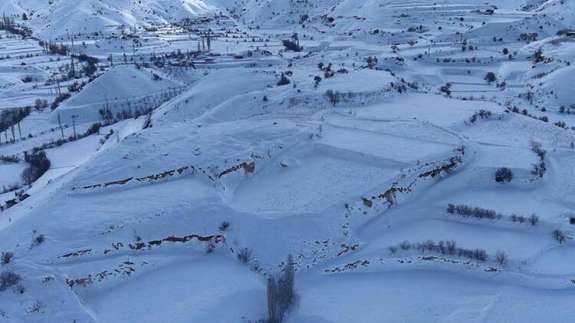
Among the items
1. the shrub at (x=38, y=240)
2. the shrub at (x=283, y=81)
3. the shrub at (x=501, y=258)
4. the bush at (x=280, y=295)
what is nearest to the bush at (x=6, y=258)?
the shrub at (x=38, y=240)

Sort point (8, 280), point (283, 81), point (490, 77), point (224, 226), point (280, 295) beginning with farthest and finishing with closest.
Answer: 1. point (490, 77)
2. point (283, 81)
3. point (224, 226)
4. point (8, 280)
5. point (280, 295)

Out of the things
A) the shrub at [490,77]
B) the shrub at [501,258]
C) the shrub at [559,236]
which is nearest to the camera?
the shrub at [501,258]

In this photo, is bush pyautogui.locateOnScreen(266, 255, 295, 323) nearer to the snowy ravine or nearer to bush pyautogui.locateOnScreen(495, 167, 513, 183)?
the snowy ravine

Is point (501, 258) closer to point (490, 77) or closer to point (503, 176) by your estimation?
point (503, 176)

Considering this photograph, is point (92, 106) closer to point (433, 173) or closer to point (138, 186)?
point (138, 186)

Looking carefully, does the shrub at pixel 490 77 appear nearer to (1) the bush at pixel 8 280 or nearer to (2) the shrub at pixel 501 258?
(2) the shrub at pixel 501 258

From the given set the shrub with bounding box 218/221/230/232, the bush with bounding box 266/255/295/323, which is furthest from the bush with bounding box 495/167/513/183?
the shrub with bounding box 218/221/230/232

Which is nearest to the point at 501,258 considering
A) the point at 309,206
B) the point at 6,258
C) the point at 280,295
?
the point at 309,206
